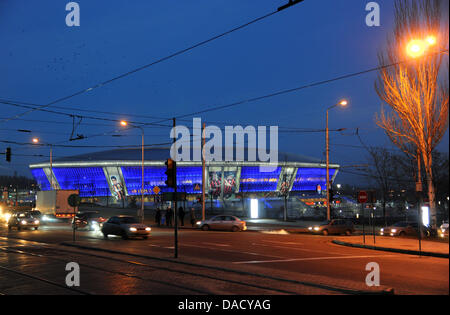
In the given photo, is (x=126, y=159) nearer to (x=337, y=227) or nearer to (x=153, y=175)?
(x=153, y=175)

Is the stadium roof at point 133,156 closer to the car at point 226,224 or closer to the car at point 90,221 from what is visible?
the car at point 90,221

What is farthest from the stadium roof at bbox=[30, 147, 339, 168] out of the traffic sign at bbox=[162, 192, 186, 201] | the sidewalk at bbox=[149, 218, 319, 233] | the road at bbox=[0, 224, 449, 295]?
the road at bbox=[0, 224, 449, 295]

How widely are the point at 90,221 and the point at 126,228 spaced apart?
12.5m

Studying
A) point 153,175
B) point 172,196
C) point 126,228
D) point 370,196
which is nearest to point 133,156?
point 153,175

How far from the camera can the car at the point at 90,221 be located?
121 ft

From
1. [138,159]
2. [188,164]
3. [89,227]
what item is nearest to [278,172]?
[188,164]

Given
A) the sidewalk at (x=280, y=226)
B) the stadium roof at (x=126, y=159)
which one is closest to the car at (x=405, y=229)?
the sidewalk at (x=280, y=226)

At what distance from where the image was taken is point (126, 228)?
2594 centimetres

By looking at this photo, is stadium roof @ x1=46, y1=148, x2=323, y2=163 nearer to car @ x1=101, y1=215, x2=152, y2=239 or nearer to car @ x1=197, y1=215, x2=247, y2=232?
car @ x1=197, y1=215, x2=247, y2=232

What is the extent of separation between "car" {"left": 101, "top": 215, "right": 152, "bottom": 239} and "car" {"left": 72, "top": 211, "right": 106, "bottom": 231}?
32.8 feet

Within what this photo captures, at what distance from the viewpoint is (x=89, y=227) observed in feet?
121

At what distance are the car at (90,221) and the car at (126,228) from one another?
10.00m
